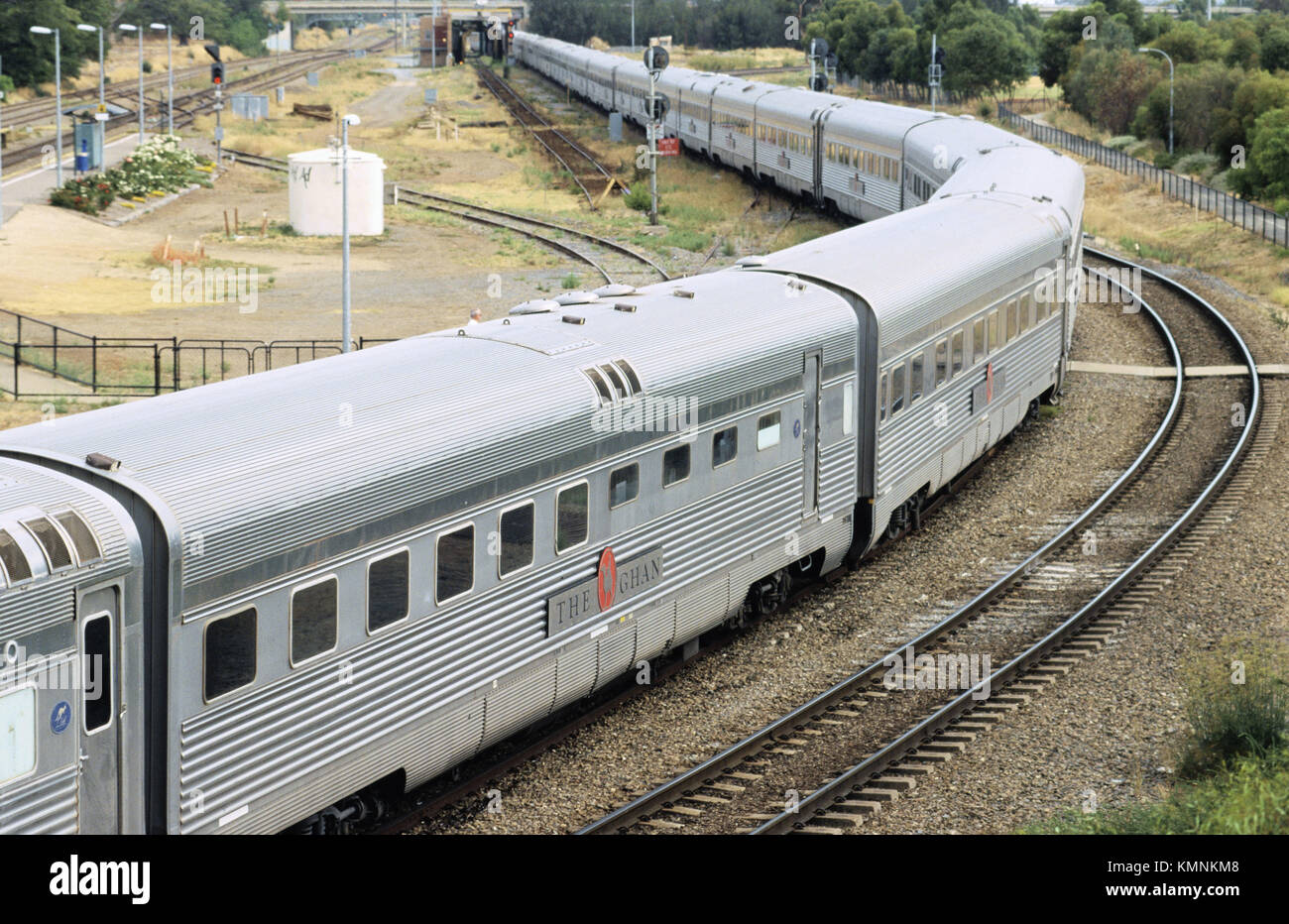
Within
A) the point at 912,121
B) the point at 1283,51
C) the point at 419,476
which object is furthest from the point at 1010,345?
the point at 1283,51

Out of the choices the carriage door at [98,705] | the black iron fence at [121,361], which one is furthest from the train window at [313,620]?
the black iron fence at [121,361]

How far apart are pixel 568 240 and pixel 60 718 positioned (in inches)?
1635

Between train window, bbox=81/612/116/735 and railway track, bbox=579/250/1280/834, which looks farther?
railway track, bbox=579/250/1280/834

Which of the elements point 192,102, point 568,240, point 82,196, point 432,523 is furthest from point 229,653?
point 192,102

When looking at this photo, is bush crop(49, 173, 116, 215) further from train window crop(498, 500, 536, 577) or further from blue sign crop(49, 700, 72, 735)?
blue sign crop(49, 700, 72, 735)

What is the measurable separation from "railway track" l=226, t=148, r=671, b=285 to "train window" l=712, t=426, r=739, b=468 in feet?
80.6

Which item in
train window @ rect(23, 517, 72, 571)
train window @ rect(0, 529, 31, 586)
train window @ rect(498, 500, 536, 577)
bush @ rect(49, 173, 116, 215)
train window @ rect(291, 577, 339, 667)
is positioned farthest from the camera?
bush @ rect(49, 173, 116, 215)

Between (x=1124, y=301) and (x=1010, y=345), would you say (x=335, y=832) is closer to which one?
(x=1010, y=345)

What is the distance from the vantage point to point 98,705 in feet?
29.4

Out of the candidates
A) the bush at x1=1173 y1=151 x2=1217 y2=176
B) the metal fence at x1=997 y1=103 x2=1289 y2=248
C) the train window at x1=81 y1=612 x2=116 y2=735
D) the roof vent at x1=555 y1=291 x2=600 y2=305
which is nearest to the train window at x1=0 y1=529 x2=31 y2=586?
the train window at x1=81 y1=612 x2=116 y2=735

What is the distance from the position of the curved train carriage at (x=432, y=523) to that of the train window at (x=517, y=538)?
28 millimetres

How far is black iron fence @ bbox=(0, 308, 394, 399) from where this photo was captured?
2880cm

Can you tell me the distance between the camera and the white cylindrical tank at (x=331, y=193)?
5075 centimetres

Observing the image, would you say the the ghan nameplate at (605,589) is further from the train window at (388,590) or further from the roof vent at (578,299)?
the roof vent at (578,299)
